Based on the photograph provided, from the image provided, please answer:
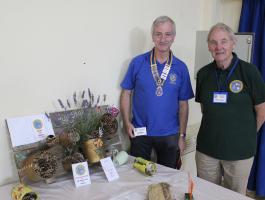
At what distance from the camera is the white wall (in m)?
1.64

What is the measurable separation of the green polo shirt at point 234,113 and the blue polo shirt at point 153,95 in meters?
0.28

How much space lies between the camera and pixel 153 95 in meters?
2.15

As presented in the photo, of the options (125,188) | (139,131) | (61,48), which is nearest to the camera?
(125,188)

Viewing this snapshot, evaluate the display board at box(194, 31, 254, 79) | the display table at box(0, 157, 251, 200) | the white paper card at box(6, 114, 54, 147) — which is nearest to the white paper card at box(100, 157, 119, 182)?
the display table at box(0, 157, 251, 200)

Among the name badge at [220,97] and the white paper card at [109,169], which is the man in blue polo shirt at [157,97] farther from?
the white paper card at [109,169]

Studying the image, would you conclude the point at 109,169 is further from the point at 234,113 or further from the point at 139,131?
the point at 234,113

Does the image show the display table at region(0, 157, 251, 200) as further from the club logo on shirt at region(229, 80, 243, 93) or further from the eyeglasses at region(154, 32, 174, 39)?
the eyeglasses at region(154, 32, 174, 39)

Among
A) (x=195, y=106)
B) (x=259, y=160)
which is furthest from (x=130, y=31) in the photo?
(x=259, y=160)

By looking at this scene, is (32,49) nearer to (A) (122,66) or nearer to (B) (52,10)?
(B) (52,10)

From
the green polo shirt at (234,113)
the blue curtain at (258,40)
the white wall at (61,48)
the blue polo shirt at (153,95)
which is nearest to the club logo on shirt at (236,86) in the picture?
the green polo shirt at (234,113)

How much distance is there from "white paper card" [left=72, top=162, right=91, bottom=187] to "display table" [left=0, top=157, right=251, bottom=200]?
0.10 ft

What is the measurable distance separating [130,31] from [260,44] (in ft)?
4.77

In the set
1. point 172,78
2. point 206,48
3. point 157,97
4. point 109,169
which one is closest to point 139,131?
point 157,97

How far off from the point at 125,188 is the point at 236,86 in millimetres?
981
